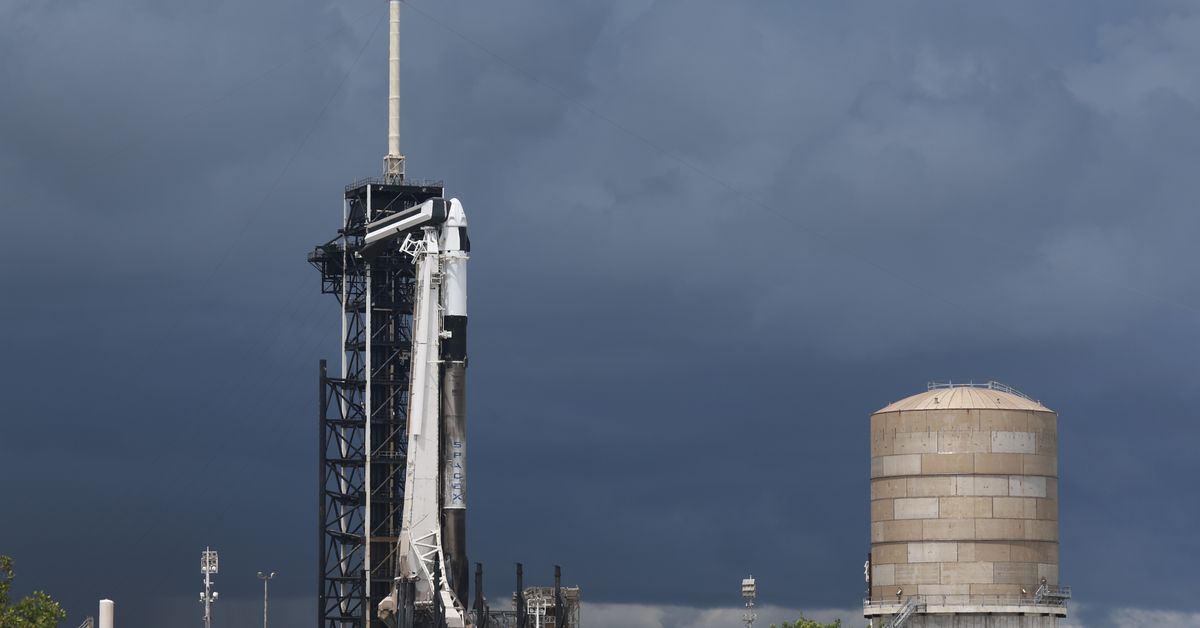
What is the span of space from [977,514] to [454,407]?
34.6 m

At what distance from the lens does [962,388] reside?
13125cm

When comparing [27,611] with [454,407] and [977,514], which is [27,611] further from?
[977,514]

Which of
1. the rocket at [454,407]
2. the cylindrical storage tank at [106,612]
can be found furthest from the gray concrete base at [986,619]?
the cylindrical storage tank at [106,612]

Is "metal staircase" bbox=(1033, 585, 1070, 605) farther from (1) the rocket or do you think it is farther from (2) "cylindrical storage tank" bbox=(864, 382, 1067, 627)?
(1) the rocket

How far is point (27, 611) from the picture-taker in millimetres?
103438

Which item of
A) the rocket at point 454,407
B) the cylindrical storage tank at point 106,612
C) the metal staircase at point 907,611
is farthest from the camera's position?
the metal staircase at point 907,611

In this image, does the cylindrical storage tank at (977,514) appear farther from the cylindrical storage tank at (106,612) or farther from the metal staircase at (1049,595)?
the cylindrical storage tank at (106,612)

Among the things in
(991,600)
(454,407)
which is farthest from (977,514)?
(454,407)

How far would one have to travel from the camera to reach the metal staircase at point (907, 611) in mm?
127188

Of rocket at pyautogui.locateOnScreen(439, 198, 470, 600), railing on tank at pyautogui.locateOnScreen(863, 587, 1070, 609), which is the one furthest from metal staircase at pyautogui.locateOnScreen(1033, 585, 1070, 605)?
rocket at pyautogui.locateOnScreen(439, 198, 470, 600)

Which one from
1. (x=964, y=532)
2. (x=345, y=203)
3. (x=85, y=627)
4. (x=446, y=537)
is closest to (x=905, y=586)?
(x=964, y=532)

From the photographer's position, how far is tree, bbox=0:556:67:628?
101m

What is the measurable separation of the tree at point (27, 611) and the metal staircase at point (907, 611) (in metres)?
50.8

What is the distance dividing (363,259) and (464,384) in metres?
16.0
